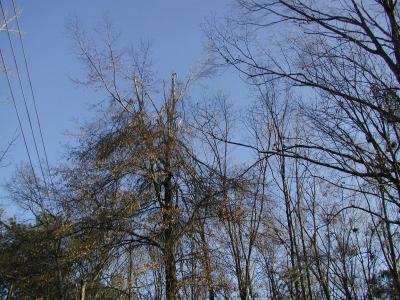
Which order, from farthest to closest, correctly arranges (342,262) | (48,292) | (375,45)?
(342,262), (48,292), (375,45)

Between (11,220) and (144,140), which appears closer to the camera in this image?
(144,140)

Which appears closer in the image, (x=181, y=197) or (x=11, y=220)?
(x=181, y=197)

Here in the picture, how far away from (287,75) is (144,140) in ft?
22.9

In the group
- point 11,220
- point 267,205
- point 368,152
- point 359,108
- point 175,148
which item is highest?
point 11,220

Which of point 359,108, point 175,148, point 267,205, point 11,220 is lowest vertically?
point 359,108

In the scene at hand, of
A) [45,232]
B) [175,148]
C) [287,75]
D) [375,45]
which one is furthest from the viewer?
[175,148]

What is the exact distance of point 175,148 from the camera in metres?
14.1

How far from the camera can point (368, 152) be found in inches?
289

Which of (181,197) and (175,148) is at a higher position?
(175,148)

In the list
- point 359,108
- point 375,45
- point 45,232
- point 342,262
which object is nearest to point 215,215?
point 45,232

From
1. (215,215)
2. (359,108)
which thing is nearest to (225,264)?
(215,215)

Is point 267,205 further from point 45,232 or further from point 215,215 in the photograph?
point 45,232

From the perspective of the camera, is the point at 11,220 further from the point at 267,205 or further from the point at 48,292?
the point at 267,205

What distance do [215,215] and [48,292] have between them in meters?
8.52
